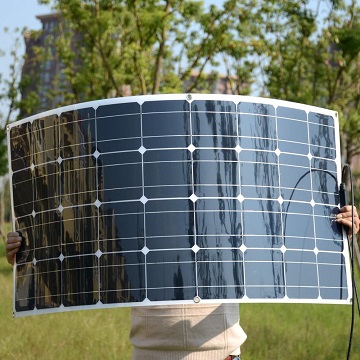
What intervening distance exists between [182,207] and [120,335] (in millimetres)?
7893

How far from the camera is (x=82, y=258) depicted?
437 centimetres

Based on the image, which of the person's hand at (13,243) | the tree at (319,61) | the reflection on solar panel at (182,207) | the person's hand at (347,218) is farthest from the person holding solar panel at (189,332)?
the tree at (319,61)

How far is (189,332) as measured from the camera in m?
4.41

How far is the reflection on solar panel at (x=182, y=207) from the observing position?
4.25 m

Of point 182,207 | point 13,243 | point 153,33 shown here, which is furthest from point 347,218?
point 153,33

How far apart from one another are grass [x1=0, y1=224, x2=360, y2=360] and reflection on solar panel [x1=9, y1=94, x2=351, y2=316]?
19.3ft

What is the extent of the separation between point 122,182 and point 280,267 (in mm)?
824

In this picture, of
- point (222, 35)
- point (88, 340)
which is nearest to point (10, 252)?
point (88, 340)

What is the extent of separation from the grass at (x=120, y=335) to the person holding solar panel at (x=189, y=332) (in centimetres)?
585

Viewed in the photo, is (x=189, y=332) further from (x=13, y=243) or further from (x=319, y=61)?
(x=319, y=61)

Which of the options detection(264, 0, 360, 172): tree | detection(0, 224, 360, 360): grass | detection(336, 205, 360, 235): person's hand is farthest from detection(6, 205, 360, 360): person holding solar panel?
detection(264, 0, 360, 172): tree

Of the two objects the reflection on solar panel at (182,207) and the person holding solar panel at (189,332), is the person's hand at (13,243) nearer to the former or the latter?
the reflection on solar panel at (182,207)

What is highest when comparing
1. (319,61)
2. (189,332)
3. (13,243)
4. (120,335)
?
(319,61)

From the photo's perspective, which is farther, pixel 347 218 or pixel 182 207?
pixel 347 218
